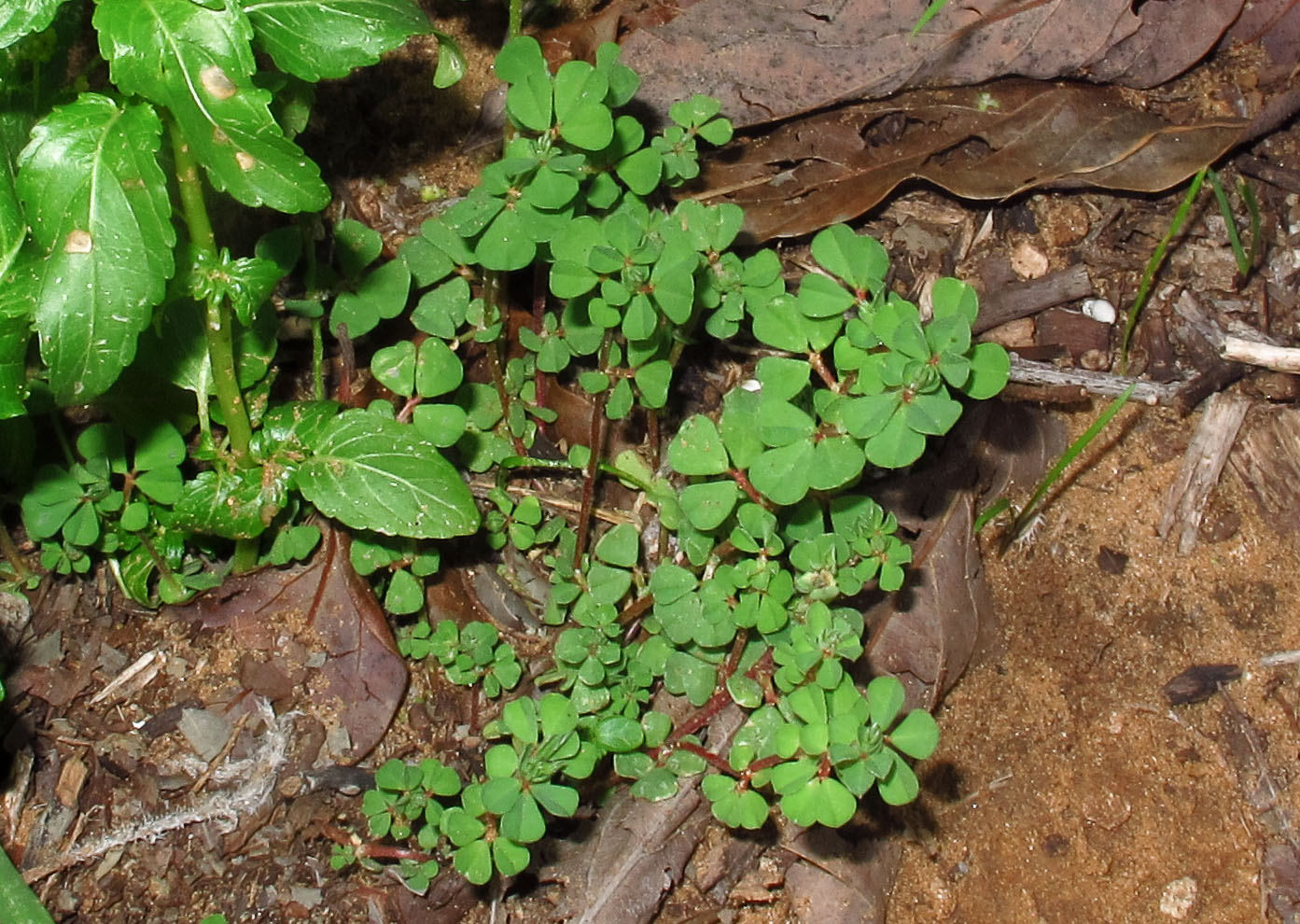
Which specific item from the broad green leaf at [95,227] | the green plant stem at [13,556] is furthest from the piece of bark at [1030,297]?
the green plant stem at [13,556]

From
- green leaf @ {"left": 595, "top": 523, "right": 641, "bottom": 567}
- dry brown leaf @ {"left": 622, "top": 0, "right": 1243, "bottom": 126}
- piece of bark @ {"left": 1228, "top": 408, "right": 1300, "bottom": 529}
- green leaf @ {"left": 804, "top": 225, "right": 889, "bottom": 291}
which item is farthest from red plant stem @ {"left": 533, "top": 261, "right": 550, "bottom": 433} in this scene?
piece of bark @ {"left": 1228, "top": 408, "right": 1300, "bottom": 529}

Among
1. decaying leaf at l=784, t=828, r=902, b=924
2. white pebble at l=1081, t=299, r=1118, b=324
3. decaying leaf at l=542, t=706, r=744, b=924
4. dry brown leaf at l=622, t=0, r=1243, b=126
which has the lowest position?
decaying leaf at l=784, t=828, r=902, b=924

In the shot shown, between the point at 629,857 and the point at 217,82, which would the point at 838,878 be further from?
the point at 217,82

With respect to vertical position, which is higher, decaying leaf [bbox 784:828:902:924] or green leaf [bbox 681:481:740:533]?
green leaf [bbox 681:481:740:533]

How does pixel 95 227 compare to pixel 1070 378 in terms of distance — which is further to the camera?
pixel 1070 378

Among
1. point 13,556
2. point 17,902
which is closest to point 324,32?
point 13,556

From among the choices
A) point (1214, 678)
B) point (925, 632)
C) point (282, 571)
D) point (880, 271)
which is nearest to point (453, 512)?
point (282, 571)

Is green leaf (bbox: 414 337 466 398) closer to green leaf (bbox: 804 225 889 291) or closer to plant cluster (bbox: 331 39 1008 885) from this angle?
plant cluster (bbox: 331 39 1008 885)
